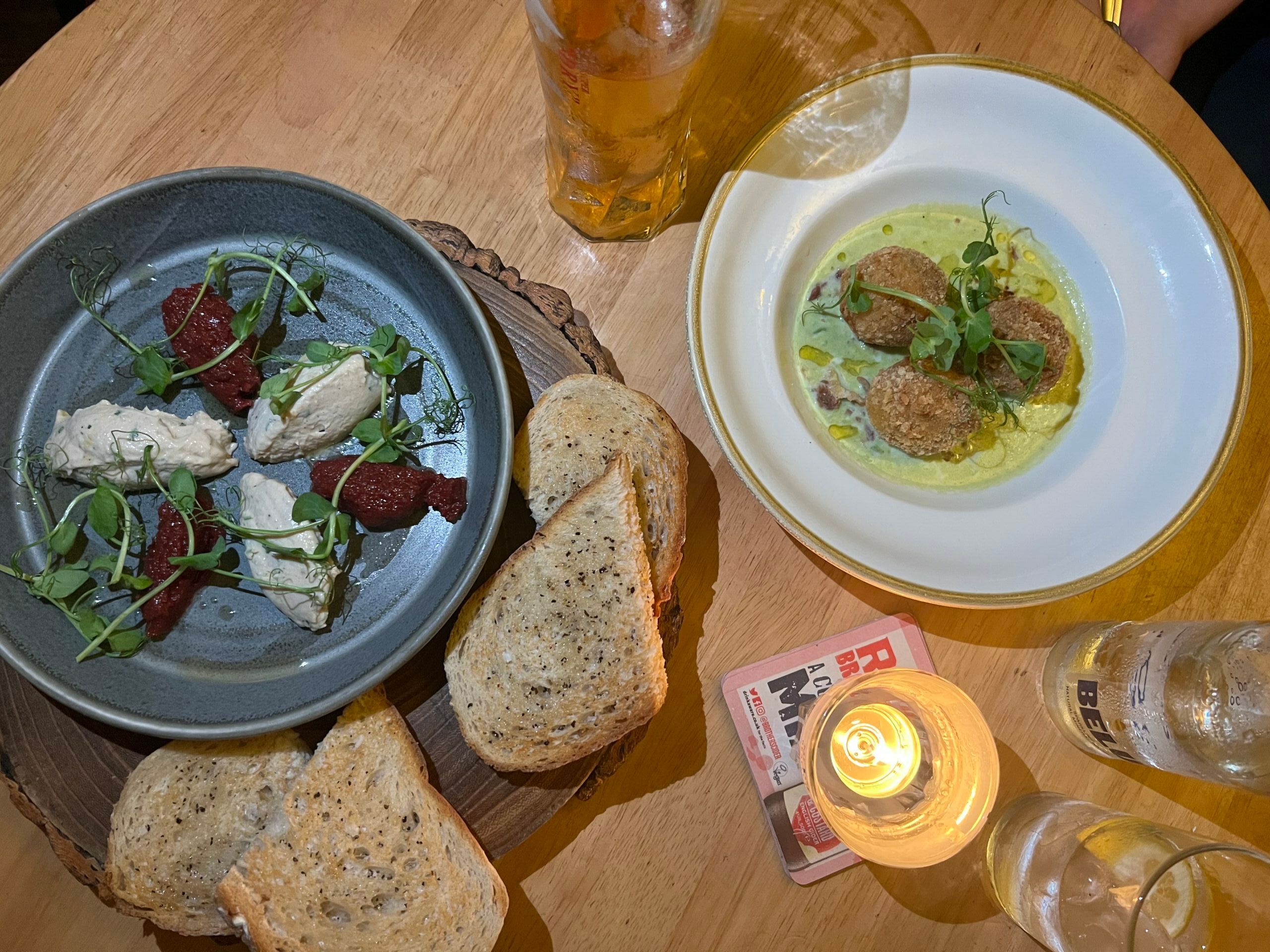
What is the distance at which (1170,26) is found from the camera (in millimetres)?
1887

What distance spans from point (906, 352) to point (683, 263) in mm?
464

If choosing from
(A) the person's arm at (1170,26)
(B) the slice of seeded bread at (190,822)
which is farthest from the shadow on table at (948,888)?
(A) the person's arm at (1170,26)

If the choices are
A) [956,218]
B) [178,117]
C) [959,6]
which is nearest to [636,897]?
[956,218]

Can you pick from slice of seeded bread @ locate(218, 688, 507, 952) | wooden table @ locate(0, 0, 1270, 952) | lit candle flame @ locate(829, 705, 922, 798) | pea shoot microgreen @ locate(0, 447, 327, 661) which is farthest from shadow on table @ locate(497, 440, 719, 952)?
pea shoot microgreen @ locate(0, 447, 327, 661)

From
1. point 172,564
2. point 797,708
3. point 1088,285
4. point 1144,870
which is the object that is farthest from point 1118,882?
point 172,564

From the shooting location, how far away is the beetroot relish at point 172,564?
4.44 feet

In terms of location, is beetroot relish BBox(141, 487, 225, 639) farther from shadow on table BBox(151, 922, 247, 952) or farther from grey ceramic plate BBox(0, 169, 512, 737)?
shadow on table BBox(151, 922, 247, 952)

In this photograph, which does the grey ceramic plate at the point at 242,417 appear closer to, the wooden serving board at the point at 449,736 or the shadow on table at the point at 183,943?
the wooden serving board at the point at 449,736

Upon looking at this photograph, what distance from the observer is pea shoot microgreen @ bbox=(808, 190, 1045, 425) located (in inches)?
57.9

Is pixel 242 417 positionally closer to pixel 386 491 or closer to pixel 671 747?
pixel 386 491

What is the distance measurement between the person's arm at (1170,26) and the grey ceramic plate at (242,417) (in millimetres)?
1713

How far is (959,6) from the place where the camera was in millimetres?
1588

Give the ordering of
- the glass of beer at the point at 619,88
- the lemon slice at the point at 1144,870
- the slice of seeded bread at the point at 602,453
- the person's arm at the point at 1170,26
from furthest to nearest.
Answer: the person's arm at the point at 1170,26 → the slice of seeded bread at the point at 602,453 → the lemon slice at the point at 1144,870 → the glass of beer at the point at 619,88

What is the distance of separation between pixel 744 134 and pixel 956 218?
442mm
